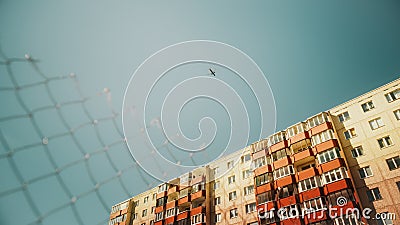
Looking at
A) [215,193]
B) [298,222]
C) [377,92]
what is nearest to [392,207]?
[298,222]

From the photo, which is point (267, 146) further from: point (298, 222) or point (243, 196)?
point (298, 222)

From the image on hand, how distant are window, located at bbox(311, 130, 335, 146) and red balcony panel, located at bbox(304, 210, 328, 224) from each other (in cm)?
669

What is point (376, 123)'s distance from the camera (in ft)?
72.3

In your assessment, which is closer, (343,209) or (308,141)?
(343,209)

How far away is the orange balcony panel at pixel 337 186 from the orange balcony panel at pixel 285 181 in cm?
347

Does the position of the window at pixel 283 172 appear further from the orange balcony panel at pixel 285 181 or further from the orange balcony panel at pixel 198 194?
the orange balcony panel at pixel 198 194

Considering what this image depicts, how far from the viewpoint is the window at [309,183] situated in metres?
21.9

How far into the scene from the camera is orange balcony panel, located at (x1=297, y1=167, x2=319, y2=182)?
2266 cm

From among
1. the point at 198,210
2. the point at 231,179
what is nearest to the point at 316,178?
the point at 231,179

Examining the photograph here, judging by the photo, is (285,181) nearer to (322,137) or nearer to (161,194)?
(322,137)

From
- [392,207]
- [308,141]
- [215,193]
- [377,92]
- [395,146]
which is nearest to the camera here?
[392,207]

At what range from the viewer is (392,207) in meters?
17.8

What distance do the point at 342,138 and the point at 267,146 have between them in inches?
306

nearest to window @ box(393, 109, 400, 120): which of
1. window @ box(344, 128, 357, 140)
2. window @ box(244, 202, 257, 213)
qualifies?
window @ box(344, 128, 357, 140)
